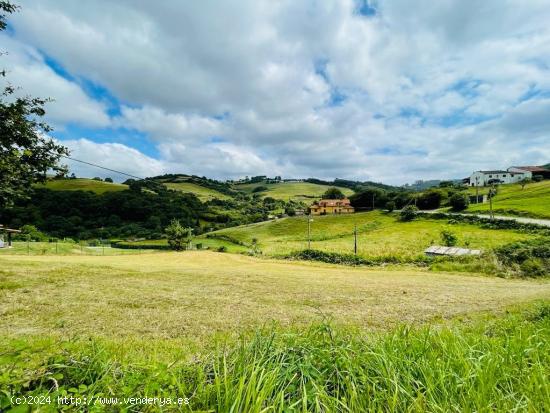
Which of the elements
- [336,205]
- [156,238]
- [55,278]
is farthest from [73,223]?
[55,278]

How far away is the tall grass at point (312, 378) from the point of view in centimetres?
233

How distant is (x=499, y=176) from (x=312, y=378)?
17430 centimetres

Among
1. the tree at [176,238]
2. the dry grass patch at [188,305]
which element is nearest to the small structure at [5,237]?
the tree at [176,238]

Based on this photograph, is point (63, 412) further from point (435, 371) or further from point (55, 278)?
point (55, 278)

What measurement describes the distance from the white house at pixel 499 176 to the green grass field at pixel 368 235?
72.4 m

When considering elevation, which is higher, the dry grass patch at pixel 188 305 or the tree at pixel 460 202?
the tree at pixel 460 202

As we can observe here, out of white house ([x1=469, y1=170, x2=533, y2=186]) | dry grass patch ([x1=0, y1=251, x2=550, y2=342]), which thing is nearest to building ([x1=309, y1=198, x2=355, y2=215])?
white house ([x1=469, y1=170, x2=533, y2=186])

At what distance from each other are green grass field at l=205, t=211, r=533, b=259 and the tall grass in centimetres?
4806

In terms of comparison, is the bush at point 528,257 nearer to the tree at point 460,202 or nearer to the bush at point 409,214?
the bush at point 409,214

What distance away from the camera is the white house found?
450 feet

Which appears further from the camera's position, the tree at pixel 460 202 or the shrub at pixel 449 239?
the tree at pixel 460 202

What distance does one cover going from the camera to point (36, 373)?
2.49 meters

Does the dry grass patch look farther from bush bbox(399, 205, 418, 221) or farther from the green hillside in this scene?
the green hillside

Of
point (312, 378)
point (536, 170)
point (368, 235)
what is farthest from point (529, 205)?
point (312, 378)
